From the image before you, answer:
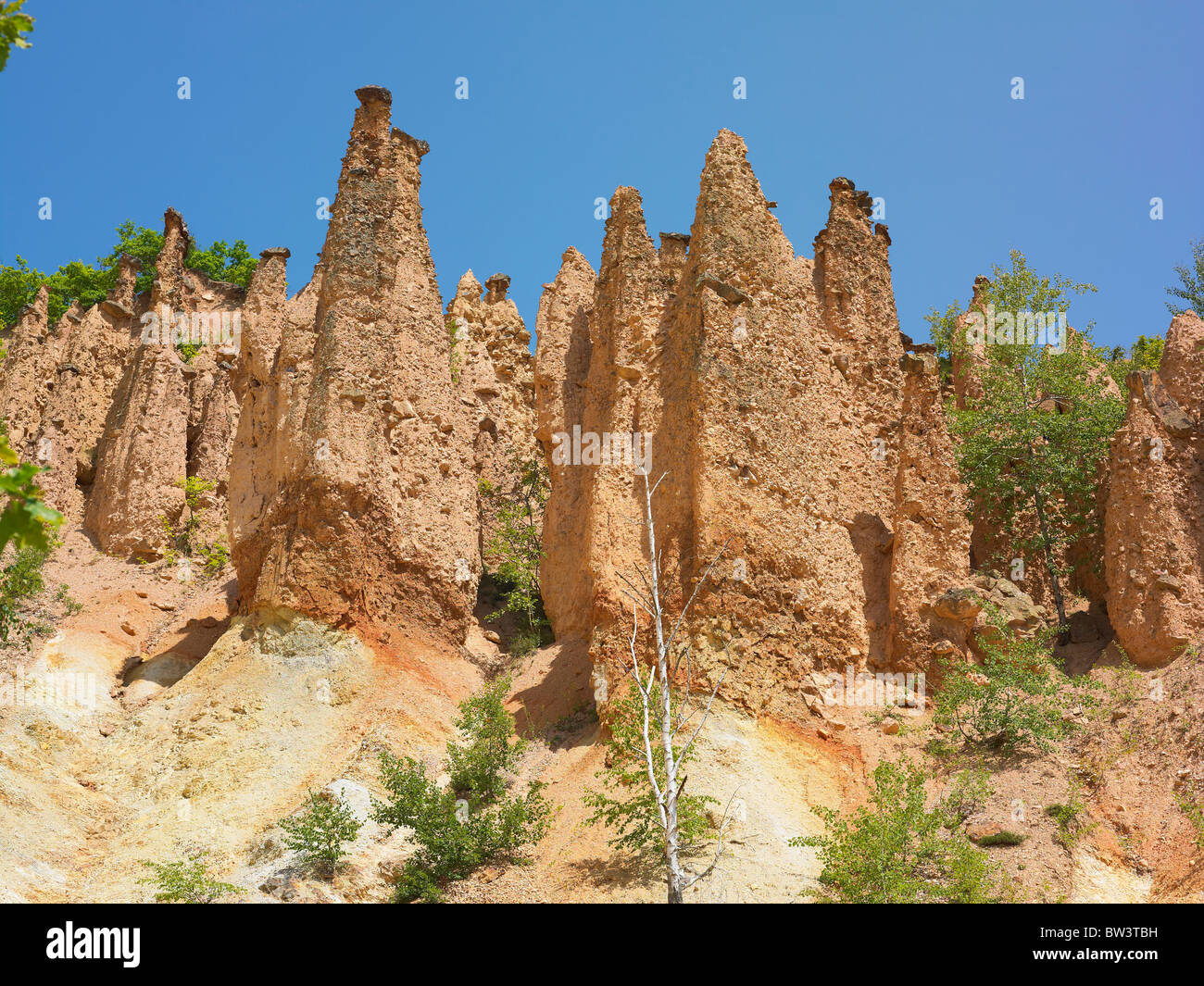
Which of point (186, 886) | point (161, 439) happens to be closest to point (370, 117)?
point (161, 439)

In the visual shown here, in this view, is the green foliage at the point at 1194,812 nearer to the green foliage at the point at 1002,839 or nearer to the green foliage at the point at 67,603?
the green foliage at the point at 1002,839

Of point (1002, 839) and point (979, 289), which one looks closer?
point (1002, 839)

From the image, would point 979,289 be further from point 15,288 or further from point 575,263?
point 15,288

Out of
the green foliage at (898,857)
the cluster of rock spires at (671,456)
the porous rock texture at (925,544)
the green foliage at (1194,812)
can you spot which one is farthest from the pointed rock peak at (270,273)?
the green foliage at (1194,812)

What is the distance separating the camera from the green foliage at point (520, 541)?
23.2m

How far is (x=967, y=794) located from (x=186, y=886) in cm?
957

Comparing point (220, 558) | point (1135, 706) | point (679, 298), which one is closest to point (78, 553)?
point (220, 558)

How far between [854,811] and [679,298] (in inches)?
327

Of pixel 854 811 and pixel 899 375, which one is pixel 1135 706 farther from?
pixel 899 375

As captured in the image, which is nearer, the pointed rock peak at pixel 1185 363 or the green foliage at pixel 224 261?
the pointed rock peak at pixel 1185 363

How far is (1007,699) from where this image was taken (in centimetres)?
1761

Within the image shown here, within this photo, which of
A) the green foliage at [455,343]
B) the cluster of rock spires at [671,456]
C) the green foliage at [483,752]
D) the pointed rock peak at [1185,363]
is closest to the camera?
the green foliage at [483,752]

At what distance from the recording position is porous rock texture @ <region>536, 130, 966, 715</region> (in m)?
18.1

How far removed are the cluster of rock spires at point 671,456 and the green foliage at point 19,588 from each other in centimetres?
308
